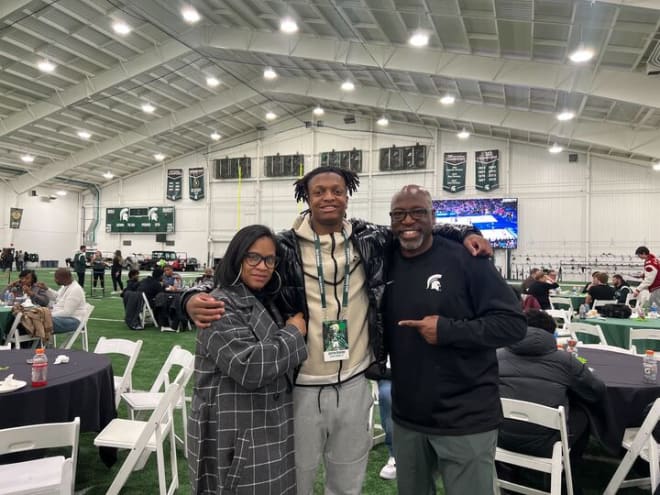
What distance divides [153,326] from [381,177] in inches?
568

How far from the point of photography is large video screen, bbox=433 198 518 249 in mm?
18188

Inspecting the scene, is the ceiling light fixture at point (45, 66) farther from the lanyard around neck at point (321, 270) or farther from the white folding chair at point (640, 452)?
the white folding chair at point (640, 452)

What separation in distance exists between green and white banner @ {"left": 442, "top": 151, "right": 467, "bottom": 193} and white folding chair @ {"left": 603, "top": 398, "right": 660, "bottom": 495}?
17.8m

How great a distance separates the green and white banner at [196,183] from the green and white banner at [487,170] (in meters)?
14.1

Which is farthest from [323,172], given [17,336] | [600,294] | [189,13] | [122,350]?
[189,13]

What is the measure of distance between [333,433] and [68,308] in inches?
225

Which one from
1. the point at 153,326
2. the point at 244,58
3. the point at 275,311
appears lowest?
the point at 153,326

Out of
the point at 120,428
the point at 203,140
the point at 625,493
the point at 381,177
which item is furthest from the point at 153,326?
the point at 203,140

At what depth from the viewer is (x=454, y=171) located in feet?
65.3

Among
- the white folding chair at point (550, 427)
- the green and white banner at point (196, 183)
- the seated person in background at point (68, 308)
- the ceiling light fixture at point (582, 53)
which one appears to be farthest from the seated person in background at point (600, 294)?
the green and white banner at point (196, 183)

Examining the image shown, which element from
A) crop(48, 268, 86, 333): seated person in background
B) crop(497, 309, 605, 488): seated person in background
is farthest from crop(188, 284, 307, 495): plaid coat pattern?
crop(48, 268, 86, 333): seated person in background

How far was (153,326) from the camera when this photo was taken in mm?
9078

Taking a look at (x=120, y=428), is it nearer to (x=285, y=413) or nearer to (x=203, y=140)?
(x=285, y=413)

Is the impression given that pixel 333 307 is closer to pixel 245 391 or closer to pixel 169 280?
pixel 245 391
